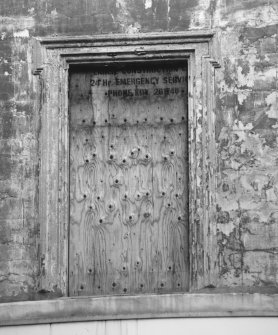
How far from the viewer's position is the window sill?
12.6 m

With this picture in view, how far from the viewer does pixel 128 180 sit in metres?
13.8

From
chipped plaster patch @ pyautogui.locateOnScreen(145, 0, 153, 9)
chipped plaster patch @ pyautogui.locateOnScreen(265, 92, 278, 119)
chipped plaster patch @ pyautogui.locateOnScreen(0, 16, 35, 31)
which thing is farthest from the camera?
chipped plaster patch @ pyautogui.locateOnScreen(0, 16, 35, 31)

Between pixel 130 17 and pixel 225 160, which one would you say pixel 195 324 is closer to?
pixel 225 160

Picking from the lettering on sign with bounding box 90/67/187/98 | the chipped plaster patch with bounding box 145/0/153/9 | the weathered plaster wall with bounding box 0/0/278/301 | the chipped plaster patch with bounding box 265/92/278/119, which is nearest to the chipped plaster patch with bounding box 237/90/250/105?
the weathered plaster wall with bounding box 0/0/278/301

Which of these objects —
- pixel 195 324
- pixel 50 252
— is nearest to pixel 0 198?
pixel 50 252

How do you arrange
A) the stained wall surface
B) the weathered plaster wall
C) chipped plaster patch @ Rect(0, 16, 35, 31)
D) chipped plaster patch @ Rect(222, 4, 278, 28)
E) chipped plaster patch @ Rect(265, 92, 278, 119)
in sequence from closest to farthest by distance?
the stained wall surface < the weathered plaster wall < chipped plaster patch @ Rect(265, 92, 278, 119) < chipped plaster patch @ Rect(222, 4, 278, 28) < chipped plaster patch @ Rect(0, 16, 35, 31)

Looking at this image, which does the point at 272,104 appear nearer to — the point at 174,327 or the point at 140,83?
the point at 140,83

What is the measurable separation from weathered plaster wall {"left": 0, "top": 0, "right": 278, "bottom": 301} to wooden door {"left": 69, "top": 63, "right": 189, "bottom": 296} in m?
0.46

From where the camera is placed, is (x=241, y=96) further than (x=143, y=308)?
Yes

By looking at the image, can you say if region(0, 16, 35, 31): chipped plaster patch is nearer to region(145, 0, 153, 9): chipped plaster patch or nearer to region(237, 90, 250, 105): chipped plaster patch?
region(145, 0, 153, 9): chipped plaster patch

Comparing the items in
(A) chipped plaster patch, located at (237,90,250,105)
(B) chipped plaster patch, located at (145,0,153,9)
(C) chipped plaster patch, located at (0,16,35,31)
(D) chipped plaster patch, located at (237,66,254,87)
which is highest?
(B) chipped plaster patch, located at (145,0,153,9)

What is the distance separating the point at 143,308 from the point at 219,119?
7.44 feet

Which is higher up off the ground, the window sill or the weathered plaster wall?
the weathered plaster wall

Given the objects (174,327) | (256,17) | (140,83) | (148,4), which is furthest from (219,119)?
(174,327)
